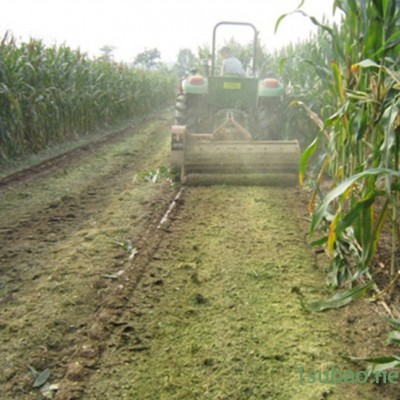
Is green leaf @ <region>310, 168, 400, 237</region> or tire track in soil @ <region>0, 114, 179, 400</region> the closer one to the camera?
green leaf @ <region>310, 168, 400, 237</region>

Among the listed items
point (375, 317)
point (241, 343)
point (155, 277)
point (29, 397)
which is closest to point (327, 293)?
point (375, 317)

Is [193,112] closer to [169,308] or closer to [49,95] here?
[49,95]

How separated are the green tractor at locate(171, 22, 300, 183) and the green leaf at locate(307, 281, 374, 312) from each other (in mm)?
3285

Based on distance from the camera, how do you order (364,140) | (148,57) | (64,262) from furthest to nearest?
(148,57) → (64,262) → (364,140)

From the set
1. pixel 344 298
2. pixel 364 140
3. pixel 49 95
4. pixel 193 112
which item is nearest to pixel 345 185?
pixel 344 298

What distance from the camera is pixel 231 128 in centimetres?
621

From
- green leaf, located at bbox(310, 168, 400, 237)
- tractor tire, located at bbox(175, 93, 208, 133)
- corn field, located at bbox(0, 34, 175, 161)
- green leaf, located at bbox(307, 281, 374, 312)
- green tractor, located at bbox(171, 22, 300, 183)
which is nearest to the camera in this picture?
green leaf, located at bbox(310, 168, 400, 237)

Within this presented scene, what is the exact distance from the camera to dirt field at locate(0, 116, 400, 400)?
1.89 metres

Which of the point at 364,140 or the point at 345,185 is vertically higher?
the point at 364,140

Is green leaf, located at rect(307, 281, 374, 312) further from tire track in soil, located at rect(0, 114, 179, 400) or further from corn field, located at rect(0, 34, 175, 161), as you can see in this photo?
corn field, located at rect(0, 34, 175, 161)

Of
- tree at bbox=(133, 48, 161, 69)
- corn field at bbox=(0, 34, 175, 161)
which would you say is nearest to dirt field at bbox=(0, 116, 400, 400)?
corn field at bbox=(0, 34, 175, 161)

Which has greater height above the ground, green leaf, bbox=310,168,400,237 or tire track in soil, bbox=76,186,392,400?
green leaf, bbox=310,168,400,237

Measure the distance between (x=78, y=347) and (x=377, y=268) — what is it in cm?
184

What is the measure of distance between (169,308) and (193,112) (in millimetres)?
4909
